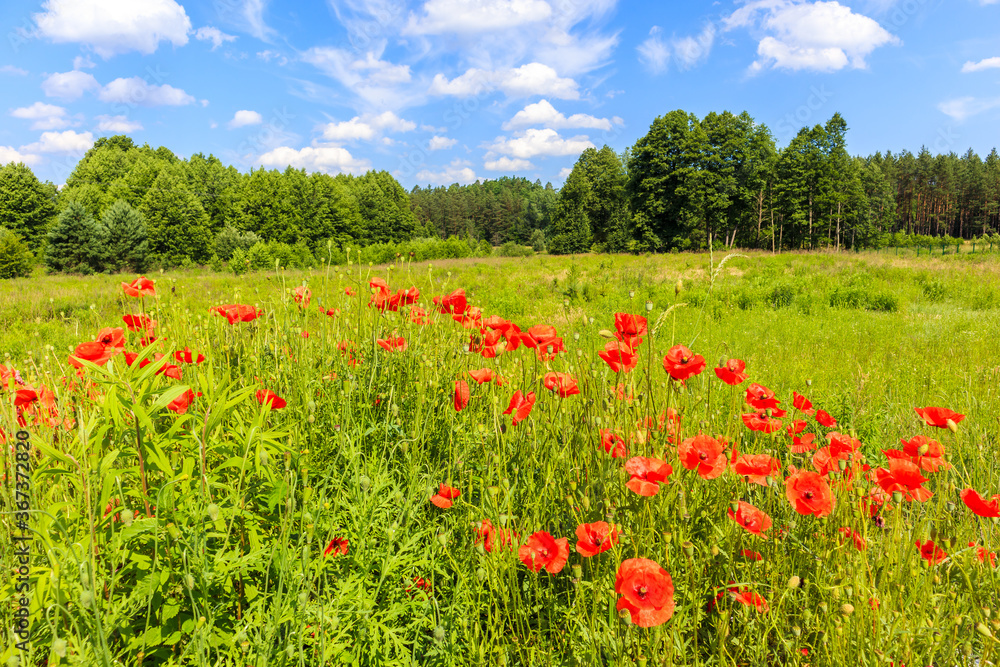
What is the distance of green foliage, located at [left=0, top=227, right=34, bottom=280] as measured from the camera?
2386cm

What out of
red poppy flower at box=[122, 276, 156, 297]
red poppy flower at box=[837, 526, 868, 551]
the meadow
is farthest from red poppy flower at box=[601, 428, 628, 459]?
red poppy flower at box=[122, 276, 156, 297]

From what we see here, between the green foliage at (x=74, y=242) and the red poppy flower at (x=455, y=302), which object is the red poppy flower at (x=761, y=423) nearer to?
the red poppy flower at (x=455, y=302)

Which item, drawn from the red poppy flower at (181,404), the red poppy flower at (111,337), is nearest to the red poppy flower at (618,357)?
the red poppy flower at (181,404)

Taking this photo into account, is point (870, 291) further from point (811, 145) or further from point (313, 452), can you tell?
point (811, 145)

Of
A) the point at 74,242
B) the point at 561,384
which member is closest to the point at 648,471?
the point at 561,384

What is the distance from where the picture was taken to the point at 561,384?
149cm

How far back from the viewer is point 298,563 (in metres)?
1.20

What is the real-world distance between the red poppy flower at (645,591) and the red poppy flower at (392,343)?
1.32 meters

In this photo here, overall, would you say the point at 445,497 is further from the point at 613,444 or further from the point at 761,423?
the point at 761,423

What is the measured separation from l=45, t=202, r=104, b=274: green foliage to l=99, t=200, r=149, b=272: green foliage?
382mm

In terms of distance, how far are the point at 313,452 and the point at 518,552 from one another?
90 cm

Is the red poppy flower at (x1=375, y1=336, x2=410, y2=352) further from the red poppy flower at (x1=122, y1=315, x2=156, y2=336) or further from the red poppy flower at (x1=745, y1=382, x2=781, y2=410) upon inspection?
the red poppy flower at (x1=745, y1=382, x2=781, y2=410)

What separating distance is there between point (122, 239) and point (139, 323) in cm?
3851

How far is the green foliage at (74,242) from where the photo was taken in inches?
1175
